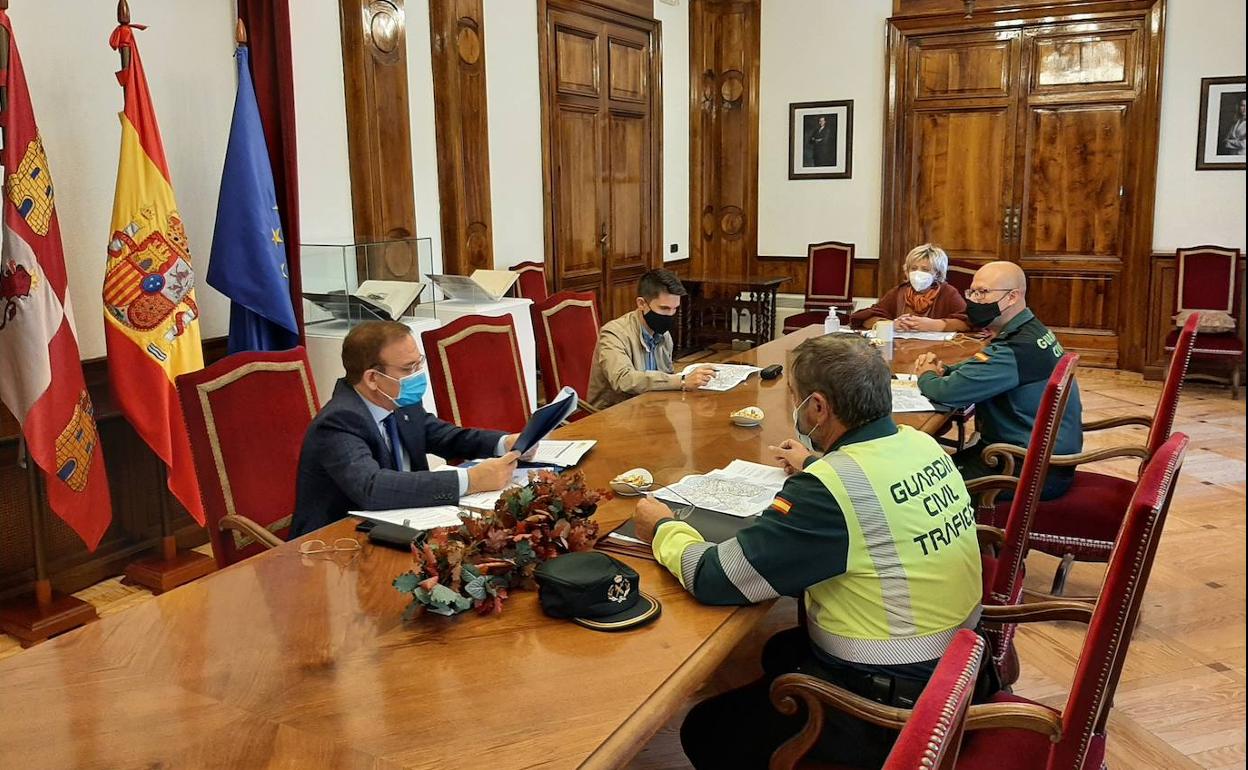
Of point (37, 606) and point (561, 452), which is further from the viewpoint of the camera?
point (37, 606)

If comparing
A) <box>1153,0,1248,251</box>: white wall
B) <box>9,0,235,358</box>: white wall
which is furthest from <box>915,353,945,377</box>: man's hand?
<box>1153,0,1248,251</box>: white wall

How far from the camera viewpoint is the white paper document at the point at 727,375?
3.71m

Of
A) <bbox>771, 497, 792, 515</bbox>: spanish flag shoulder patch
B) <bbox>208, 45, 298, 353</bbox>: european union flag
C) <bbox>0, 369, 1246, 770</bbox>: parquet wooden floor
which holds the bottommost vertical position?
<bbox>0, 369, 1246, 770</bbox>: parquet wooden floor

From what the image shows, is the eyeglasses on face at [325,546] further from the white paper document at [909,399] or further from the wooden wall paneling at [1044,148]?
the wooden wall paneling at [1044,148]

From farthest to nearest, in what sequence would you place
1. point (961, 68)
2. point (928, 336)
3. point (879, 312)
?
point (961, 68) < point (879, 312) < point (928, 336)

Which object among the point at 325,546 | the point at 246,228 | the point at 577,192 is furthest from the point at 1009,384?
the point at 577,192

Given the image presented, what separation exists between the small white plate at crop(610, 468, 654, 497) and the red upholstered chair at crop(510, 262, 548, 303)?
3732mm

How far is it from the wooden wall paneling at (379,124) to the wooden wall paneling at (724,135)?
3836 mm

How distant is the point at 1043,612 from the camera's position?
190cm

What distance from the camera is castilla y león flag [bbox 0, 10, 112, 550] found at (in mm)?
3193

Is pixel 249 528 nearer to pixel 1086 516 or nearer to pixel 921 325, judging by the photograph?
pixel 1086 516

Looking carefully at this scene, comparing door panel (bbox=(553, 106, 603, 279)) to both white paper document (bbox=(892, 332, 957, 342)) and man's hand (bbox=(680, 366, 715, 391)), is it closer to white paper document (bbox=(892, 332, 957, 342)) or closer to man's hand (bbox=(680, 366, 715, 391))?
white paper document (bbox=(892, 332, 957, 342))

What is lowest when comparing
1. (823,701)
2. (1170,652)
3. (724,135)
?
(1170,652)

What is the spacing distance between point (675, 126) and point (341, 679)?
730 cm
